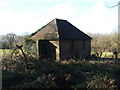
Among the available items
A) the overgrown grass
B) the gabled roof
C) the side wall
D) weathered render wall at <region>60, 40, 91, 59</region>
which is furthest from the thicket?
the gabled roof

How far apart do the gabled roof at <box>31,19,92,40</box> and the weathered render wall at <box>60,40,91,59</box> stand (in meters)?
0.72

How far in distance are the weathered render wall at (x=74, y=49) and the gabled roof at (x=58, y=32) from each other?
724mm

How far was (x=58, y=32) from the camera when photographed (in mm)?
24484

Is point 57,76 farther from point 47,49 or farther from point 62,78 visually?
point 47,49

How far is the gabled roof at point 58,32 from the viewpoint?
24.3 m

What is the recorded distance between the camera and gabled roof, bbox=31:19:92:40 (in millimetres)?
24314

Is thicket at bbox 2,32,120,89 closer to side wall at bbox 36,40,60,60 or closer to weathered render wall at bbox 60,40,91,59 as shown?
weathered render wall at bbox 60,40,91,59

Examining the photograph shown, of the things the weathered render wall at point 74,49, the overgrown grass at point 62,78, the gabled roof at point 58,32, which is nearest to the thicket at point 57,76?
the overgrown grass at point 62,78

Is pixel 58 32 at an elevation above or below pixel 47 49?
above

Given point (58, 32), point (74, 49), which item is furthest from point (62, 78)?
point (74, 49)

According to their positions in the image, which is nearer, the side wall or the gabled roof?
the side wall

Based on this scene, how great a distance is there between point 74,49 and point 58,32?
3.54m

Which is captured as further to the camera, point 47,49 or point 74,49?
point 74,49

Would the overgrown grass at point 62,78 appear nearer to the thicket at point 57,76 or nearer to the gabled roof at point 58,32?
the thicket at point 57,76
